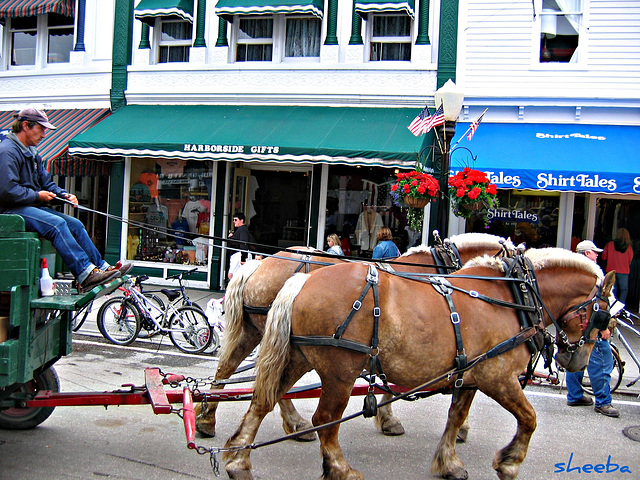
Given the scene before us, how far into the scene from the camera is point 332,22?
1312cm

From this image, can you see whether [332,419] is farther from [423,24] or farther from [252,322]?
[423,24]

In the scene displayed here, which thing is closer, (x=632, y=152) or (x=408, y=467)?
(x=408, y=467)

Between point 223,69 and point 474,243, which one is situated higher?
point 223,69

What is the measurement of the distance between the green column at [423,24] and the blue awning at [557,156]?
2137 millimetres

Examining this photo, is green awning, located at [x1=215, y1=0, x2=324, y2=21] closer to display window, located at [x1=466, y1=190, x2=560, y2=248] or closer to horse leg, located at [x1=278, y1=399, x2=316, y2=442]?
display window, located at [x1=466, y1=190, x2=560, y2=248]

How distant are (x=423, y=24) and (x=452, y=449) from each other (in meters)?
10.2

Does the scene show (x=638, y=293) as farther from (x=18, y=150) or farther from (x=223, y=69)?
(x=18, y=150)

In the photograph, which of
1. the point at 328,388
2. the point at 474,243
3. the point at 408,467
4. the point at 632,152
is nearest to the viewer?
the point at 328,388

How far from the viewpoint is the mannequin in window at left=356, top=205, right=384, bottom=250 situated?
13.1m

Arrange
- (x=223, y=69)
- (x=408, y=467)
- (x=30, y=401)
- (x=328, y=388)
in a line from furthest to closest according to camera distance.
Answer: (x=223, y=69), (x=408, y=467), (x=30, y=401), (x=328, y=388)

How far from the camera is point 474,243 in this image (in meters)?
5.90

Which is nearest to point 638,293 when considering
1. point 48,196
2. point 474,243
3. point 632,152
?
point 632,152

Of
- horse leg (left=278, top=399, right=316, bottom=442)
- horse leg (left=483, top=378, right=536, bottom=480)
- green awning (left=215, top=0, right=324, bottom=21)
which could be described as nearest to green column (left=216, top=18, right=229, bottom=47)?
green awning (left=215, top=0, right=324, bottom=21)

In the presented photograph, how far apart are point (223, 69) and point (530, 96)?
6.83m
